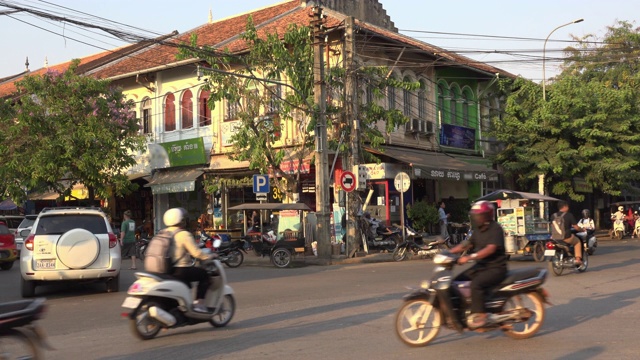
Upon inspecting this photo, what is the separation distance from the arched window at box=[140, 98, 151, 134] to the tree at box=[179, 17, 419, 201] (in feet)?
28.3

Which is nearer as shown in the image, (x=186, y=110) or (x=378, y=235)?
(x=378, y=235)

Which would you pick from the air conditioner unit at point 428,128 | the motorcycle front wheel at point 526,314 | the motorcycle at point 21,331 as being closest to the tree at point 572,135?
the air conditioner unit at point 428,128

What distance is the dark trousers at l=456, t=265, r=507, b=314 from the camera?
7879 mm

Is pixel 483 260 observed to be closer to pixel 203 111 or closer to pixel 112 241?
pixel 112 241

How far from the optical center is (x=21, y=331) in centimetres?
664

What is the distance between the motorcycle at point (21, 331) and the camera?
21.2ft

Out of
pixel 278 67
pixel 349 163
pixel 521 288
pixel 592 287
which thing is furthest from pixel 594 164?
pixel 521 288

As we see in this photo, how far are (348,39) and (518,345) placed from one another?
53.8 feet

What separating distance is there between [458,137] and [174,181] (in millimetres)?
13310

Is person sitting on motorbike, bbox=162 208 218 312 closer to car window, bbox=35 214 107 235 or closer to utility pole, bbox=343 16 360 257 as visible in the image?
car window, bbox=35 214 107 235

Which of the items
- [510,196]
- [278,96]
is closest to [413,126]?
[278,96]

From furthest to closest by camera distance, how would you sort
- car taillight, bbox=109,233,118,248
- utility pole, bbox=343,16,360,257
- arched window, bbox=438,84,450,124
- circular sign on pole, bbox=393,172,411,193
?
arched window, bbox=438,84,450,124 → utility pole, bbox=343,16,360,257 → circular sign on pole, bbox=393,172,411,193 → car taillight, bbox=109,233,118,248

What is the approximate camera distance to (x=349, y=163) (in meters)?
23.4

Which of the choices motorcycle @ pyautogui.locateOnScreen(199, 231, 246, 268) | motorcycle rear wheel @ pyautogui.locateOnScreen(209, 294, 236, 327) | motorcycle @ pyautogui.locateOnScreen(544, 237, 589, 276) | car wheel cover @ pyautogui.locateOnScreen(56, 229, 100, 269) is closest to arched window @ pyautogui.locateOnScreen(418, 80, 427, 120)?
motorcycle @ pyautogui.locateOnScreen(199, 231, 246, 268)
